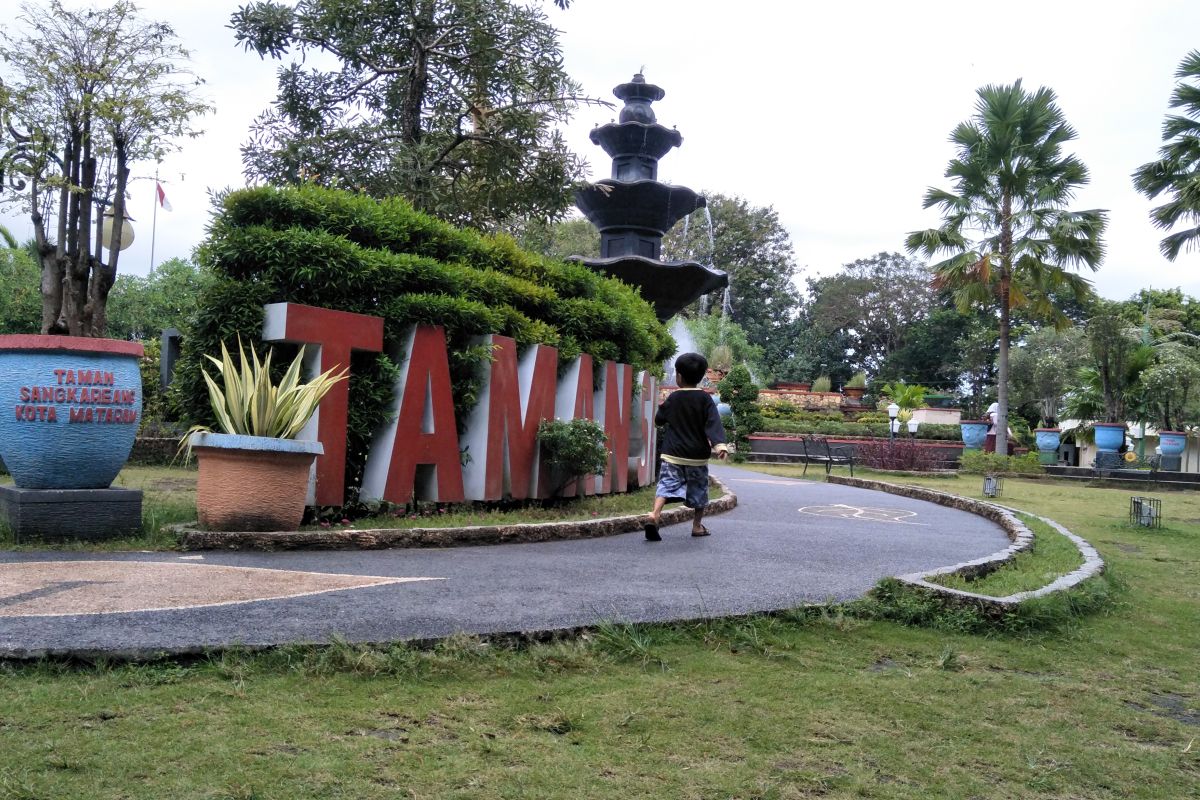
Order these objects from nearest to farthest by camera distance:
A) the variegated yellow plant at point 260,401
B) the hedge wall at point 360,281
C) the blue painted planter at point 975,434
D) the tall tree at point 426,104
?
the variegated yellow plant at point 260,401, the hedge wall at point 360,281, the tall tree at point 426,104, the blue painted planter at point 975,434

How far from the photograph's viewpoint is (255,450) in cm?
651

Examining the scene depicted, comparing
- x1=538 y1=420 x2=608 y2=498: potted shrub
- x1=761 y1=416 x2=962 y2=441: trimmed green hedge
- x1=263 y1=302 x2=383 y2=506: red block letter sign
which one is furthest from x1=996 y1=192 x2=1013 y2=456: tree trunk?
x1=263 y1=302 x2=383 y2=506: red block letter sign

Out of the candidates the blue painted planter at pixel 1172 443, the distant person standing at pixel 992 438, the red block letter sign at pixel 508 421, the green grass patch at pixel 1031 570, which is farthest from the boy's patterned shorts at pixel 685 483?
the blue painted planter at pixel 1172 443

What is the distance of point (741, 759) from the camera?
2986mm

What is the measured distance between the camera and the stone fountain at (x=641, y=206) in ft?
52.4

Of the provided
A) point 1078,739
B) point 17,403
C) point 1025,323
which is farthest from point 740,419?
point 1025,323

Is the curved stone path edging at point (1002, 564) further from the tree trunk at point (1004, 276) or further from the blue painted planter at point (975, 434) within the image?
the blue painted planter at point (975, 434)

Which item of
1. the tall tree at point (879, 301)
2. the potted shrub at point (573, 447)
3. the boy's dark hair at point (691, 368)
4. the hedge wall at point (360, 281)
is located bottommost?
the potted shrub at point (573, 447)

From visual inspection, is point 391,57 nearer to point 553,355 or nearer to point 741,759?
point 553,355

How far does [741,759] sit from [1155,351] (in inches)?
1093

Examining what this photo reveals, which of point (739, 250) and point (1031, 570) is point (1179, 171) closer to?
point (1031, 570)

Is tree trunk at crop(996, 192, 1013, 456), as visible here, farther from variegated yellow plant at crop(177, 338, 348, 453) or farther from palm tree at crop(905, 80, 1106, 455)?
variegated yellow plant at crop(177, 338, 348, 453)

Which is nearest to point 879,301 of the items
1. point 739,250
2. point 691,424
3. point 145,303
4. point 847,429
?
point 739,250

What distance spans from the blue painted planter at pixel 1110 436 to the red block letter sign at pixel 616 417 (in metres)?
18.2
